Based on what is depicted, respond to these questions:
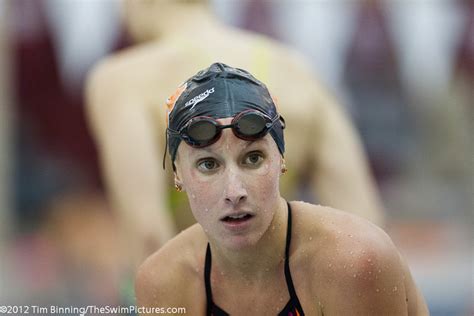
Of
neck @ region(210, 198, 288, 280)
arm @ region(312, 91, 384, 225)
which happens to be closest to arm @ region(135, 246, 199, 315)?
neck @ region(210, 198, 288, 280)

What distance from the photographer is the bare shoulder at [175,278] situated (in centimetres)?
294

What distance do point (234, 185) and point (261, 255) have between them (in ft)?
1.14

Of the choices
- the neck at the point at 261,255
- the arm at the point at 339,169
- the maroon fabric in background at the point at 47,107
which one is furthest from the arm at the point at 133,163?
the maroon fabric in background at the point at 47,107

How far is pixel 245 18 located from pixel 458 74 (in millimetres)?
2430

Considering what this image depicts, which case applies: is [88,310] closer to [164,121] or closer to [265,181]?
[164,121]

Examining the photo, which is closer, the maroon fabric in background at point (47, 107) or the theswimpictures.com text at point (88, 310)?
the theswimpictures.com text at point (88, 310)

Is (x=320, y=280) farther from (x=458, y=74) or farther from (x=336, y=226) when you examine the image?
(x=458, y=74)

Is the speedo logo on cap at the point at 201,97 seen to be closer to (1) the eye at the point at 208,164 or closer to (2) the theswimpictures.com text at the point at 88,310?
(1) the eye at the point at 208,164

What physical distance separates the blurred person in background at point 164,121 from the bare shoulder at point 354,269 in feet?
5.91

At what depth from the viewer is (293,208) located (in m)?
2.89

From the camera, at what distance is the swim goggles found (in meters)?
2.62

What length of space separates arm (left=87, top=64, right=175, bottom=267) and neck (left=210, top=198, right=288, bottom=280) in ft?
5.44

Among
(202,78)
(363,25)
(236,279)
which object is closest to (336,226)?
(236,279)

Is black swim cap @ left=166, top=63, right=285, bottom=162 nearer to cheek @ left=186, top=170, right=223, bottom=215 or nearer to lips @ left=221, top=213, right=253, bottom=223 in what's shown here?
cheek @ left=186, top=170, right=223, bottom=215
